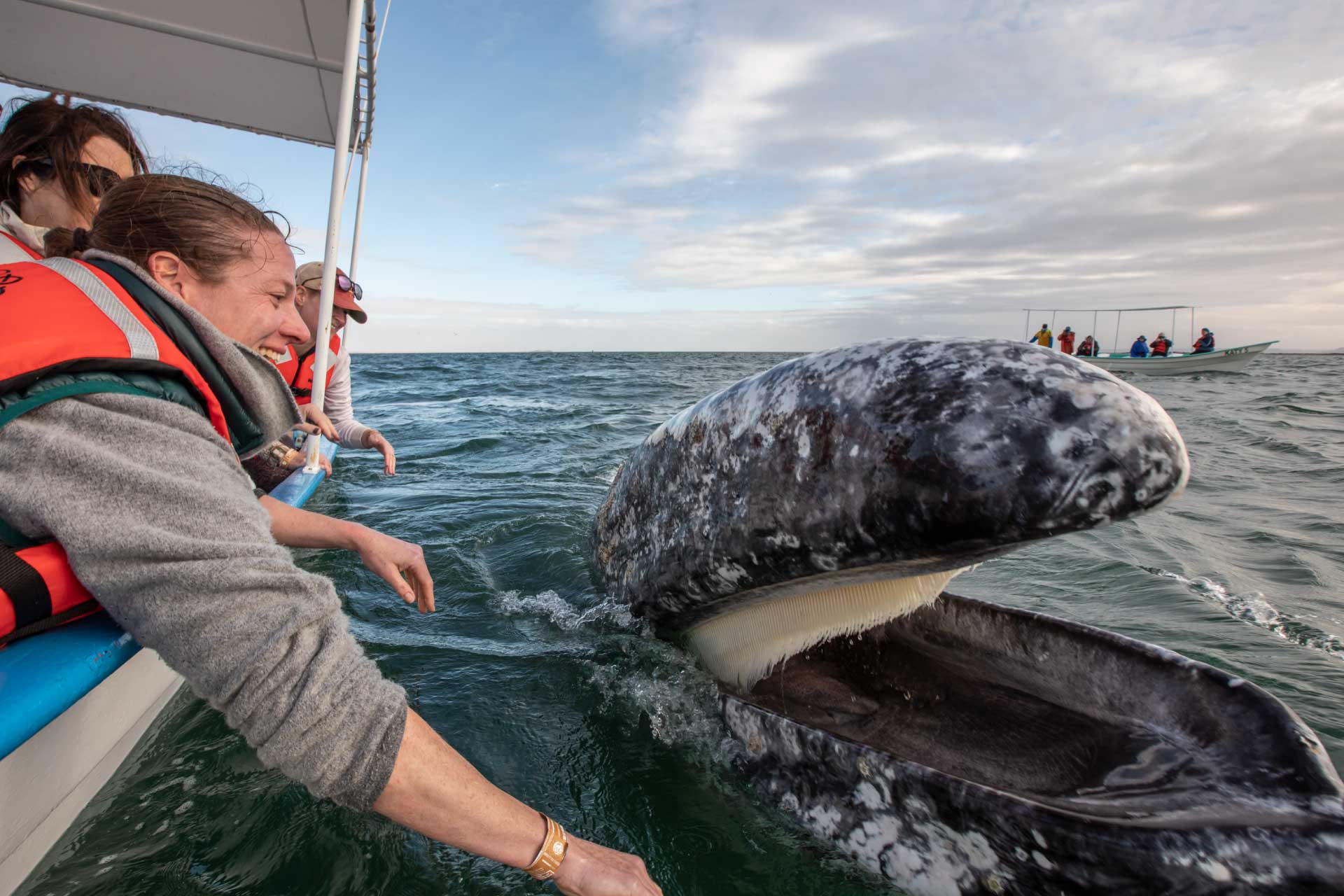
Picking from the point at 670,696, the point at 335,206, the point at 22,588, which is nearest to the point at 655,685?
the point at 670,696

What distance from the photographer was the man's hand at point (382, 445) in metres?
5.36

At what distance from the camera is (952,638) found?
260 centimetres

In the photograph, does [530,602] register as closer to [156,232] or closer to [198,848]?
[198,848]

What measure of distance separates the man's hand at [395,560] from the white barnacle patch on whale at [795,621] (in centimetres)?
107

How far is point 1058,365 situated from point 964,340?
27 cm

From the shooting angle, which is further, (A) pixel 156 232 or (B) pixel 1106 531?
(B) pixel 1106 531

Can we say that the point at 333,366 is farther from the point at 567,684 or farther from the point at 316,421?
the point at 567,684

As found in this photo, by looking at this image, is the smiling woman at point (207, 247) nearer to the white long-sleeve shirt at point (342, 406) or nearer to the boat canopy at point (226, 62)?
the boat canopy at point (226, 62)

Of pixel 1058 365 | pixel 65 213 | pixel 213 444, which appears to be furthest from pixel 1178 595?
pixel 65 213

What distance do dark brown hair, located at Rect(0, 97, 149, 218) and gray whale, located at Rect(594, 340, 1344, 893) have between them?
114 inches

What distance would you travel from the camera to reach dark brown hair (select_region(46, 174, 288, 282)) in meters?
1.83

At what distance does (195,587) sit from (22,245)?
2418mm

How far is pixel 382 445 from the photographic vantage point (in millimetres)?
5613

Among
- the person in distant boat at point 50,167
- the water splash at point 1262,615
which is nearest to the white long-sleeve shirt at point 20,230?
the person in distant boat at point 50,167
